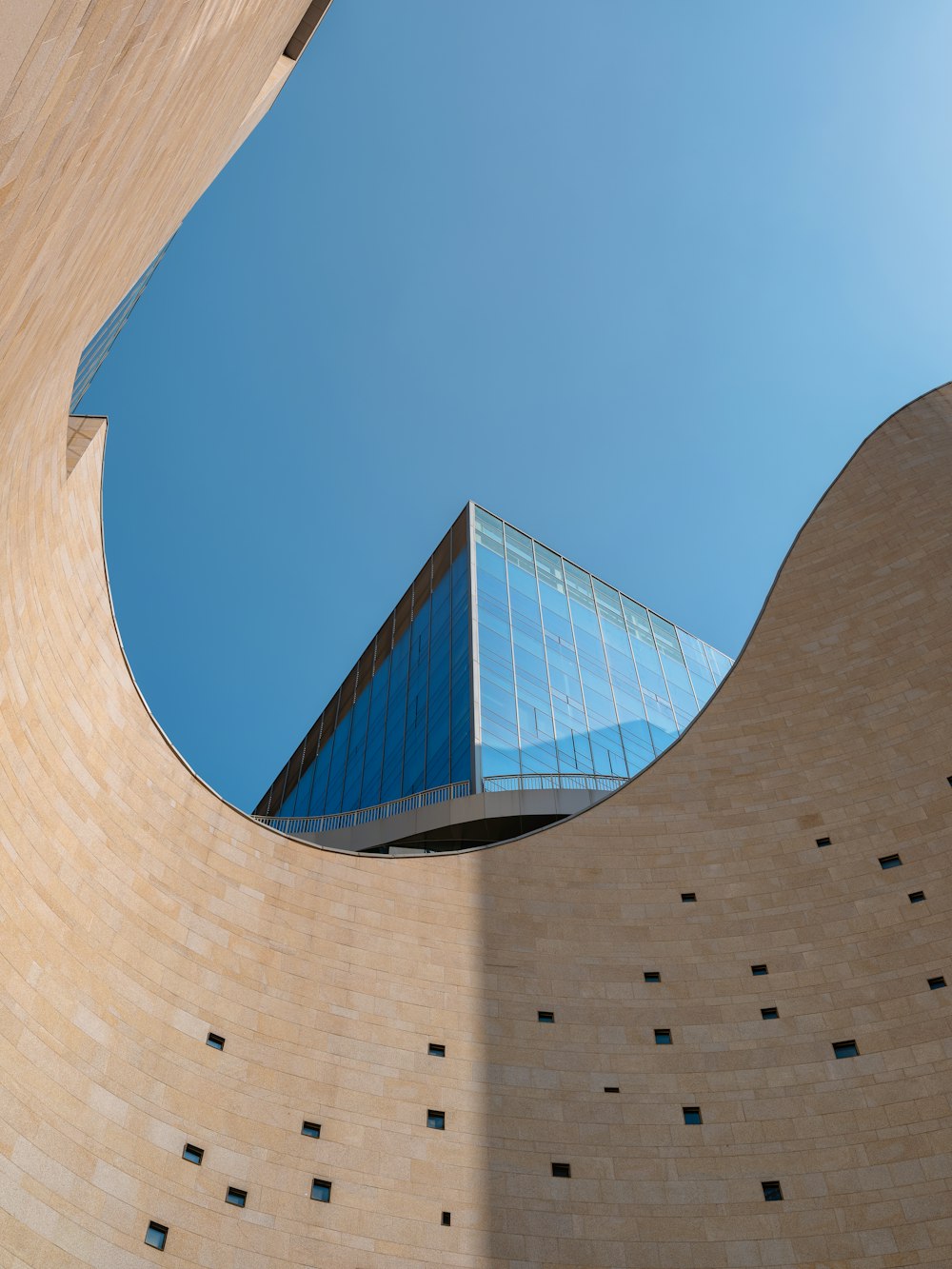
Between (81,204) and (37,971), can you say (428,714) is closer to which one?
(37,971)

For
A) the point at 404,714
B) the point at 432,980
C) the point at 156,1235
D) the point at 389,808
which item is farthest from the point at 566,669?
the point at 156,1235

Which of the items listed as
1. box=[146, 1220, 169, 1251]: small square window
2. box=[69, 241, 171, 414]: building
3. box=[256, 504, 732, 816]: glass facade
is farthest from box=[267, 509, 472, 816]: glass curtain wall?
box=[146, 1220, 169, 1251]: small square window

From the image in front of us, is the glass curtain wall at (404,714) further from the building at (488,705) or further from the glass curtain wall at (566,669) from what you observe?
the glass curtain wall at (566,669)

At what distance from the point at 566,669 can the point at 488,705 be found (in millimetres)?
5731

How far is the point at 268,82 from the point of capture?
75.3ft

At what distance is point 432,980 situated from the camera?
18234 mm

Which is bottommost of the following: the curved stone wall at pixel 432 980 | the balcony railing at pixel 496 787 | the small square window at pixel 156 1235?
the small square window at pixel 156 1235

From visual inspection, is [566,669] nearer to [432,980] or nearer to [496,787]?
[496,787]

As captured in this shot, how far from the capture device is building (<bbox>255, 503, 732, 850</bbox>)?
29.9 m

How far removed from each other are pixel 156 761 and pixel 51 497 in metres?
4.86

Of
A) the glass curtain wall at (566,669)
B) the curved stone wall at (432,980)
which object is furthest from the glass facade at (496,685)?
the curved stone wall at (432,980)

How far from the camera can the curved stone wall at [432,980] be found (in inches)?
533

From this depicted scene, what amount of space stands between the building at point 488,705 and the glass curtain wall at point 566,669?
2.7 inches

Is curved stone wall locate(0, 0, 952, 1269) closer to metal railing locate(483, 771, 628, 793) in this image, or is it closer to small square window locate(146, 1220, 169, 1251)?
small square window locate(146, 1220, 169, 1251)
